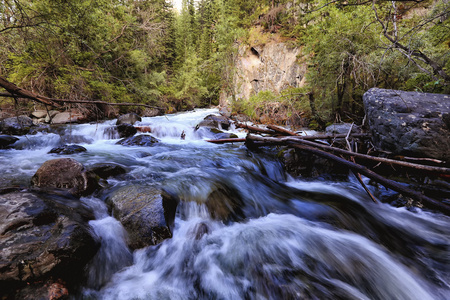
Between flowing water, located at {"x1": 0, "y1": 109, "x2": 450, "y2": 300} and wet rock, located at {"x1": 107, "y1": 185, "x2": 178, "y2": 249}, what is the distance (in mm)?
101

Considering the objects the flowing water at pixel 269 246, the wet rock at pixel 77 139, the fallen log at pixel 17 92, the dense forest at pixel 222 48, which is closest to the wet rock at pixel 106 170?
the flowing water at pixel 269 246

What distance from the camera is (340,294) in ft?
5.83

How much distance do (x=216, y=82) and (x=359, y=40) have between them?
75.2 ft

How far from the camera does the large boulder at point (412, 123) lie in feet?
10.7

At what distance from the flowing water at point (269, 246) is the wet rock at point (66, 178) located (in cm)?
31

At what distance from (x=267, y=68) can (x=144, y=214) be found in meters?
18.8

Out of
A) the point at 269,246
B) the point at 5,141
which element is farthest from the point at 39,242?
the point at 5,141

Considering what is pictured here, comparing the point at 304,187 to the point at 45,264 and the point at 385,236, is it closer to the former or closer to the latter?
the point at 385,236

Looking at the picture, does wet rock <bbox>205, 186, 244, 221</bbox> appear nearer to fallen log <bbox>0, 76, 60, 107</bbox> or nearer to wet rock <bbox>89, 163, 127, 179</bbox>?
wet rock <bbox>89, 163, 127, 179</bbox>

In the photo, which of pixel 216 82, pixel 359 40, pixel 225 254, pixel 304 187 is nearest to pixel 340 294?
pixel 225 254

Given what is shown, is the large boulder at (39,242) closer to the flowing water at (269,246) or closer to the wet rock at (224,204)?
the flowing water at (269,246)

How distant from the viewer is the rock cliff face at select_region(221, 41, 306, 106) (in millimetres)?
16297

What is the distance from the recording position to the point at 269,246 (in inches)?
96.8

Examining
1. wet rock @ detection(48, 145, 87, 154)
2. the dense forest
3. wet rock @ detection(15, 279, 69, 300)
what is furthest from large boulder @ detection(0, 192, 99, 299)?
wet rock @ detection(48, 145, 87, 154)
